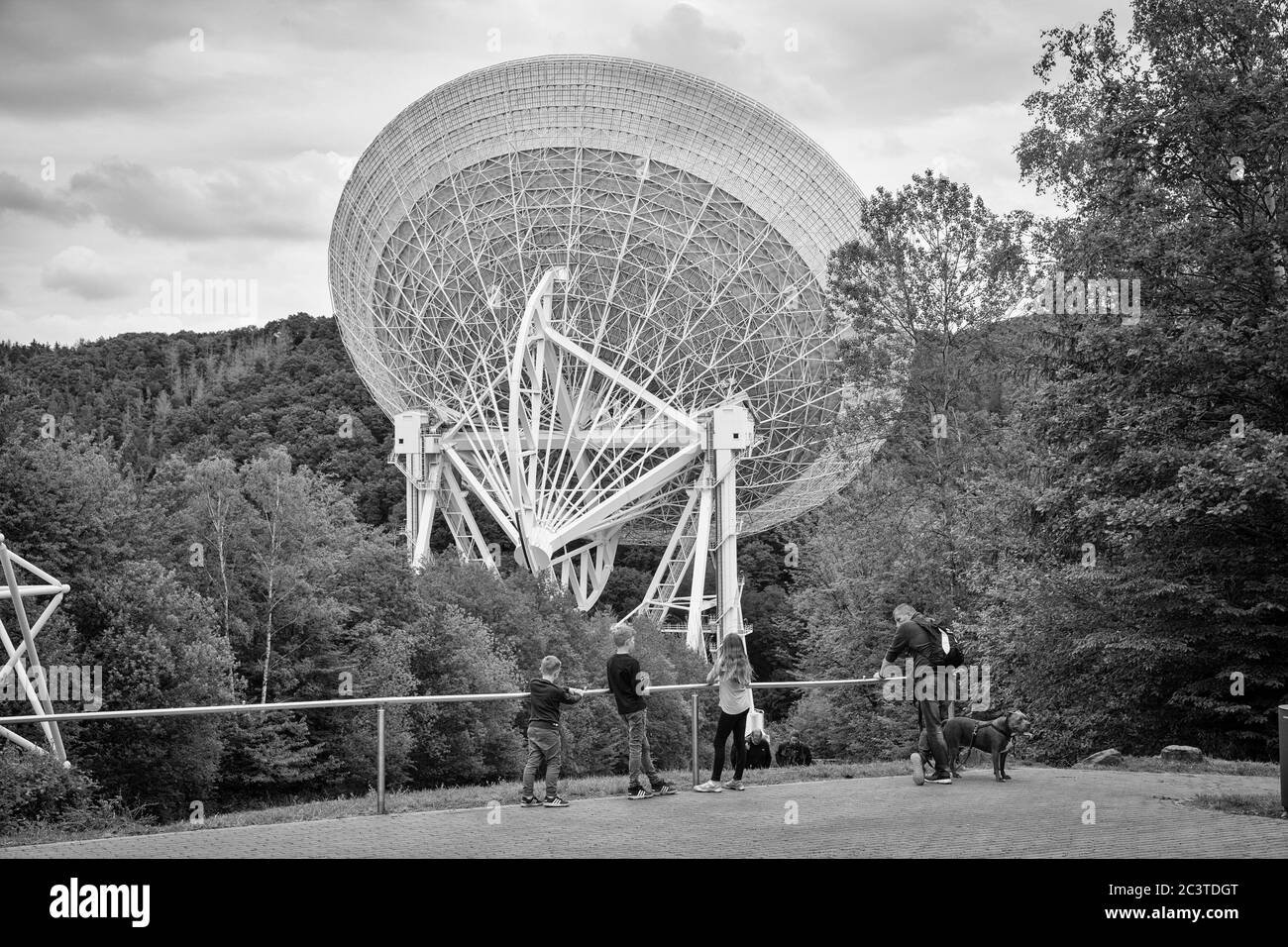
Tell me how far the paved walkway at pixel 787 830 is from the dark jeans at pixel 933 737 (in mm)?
539

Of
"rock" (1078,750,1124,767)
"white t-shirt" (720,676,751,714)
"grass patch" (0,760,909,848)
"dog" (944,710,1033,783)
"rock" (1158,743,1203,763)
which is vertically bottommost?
"rock" (1078,750,1124,767)

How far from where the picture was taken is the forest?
924 inches

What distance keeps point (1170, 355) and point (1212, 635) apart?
4985 millimetres

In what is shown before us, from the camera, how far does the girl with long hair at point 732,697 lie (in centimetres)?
1584

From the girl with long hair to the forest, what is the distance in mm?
8922

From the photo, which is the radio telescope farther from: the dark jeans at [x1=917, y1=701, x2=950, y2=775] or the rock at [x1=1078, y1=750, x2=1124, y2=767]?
the dark jeans at [x1=917, y1=701, x2=950, y2=775]

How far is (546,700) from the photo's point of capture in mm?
15273

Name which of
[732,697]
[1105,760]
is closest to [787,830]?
[732,697]

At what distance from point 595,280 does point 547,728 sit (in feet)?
116

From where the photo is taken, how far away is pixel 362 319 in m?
52.7

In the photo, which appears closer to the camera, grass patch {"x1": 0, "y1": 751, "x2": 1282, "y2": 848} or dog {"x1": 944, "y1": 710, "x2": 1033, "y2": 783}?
grass patch {"x1": 0, "y1": 751, "x2": 1282, "y2": 848}

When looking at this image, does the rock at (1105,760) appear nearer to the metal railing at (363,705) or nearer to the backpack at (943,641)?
the metal railing at (363,705)

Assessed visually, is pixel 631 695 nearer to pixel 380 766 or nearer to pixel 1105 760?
pixel 380 766

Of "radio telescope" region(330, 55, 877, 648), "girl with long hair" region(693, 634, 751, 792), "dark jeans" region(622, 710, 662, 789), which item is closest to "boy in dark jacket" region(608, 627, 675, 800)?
"dark jeans" region(622, 710, 662, 789)
